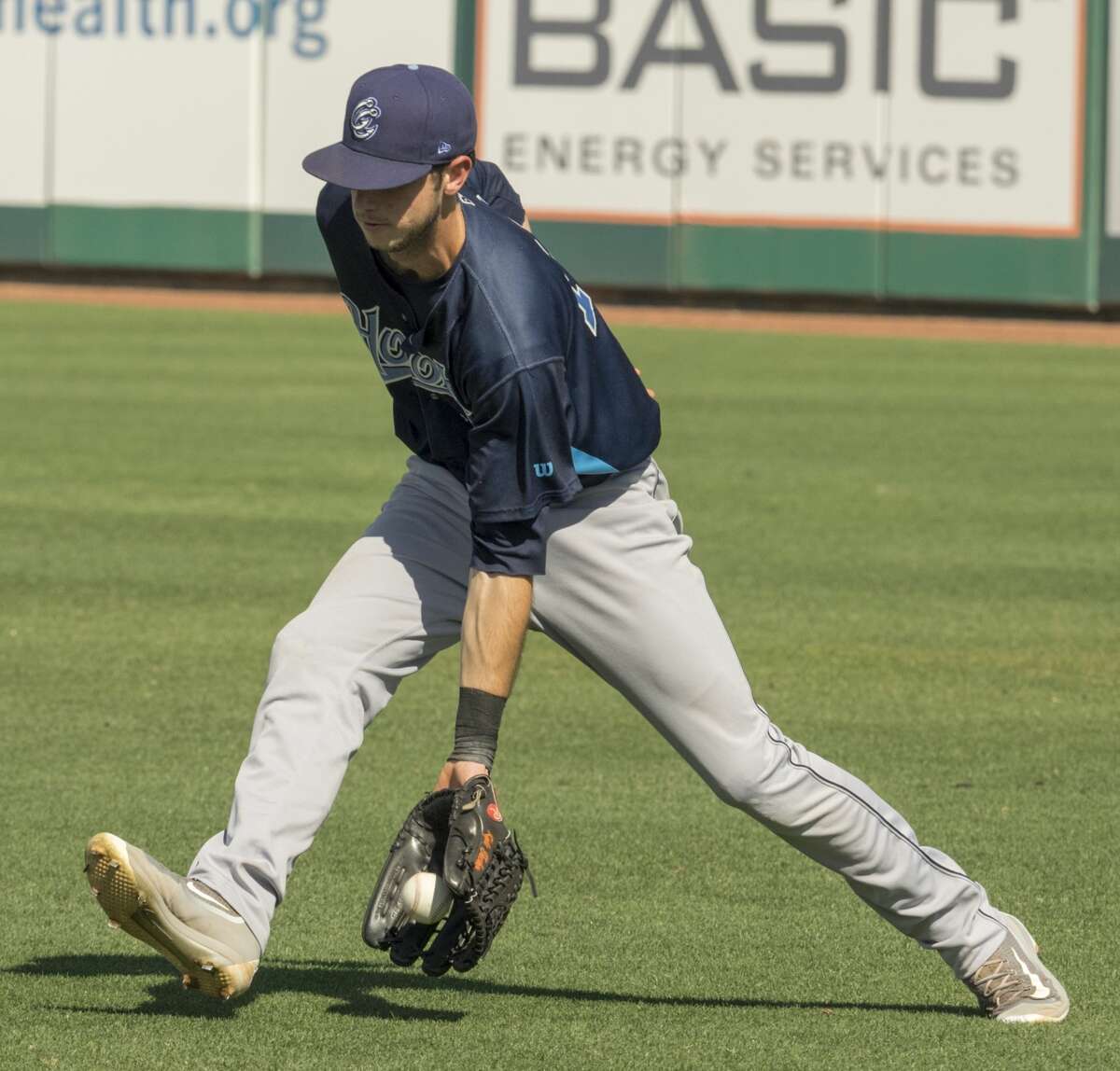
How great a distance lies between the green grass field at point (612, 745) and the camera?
4492 mm

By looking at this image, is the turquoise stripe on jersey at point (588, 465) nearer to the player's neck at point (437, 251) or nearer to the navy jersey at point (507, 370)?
the navy jersey at point (507, 370)

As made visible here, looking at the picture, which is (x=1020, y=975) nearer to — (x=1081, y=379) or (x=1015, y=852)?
(x=1015, y=852)

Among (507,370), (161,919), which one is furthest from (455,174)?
(161,919)

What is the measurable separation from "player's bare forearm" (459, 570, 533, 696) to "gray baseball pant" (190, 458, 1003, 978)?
20 centimetres

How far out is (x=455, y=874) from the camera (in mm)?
4223

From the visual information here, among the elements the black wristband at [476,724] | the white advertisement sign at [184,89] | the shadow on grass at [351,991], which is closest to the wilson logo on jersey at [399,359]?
the black wristband at [476,724]

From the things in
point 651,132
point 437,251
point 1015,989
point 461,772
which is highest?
point 651,132

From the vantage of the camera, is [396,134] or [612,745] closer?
[396,134]

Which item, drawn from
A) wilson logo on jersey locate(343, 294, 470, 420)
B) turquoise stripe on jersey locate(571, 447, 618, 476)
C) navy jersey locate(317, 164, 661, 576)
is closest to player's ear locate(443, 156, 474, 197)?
navy jersey locate(317, 164, 661, 576)

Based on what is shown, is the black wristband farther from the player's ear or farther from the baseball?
the player's ear

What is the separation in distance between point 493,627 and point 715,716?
482mm

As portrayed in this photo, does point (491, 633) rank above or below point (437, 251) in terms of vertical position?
below

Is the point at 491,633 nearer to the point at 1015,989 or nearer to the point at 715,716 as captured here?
the point at 715,716

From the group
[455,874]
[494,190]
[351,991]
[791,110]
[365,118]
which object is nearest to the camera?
[365,118]
